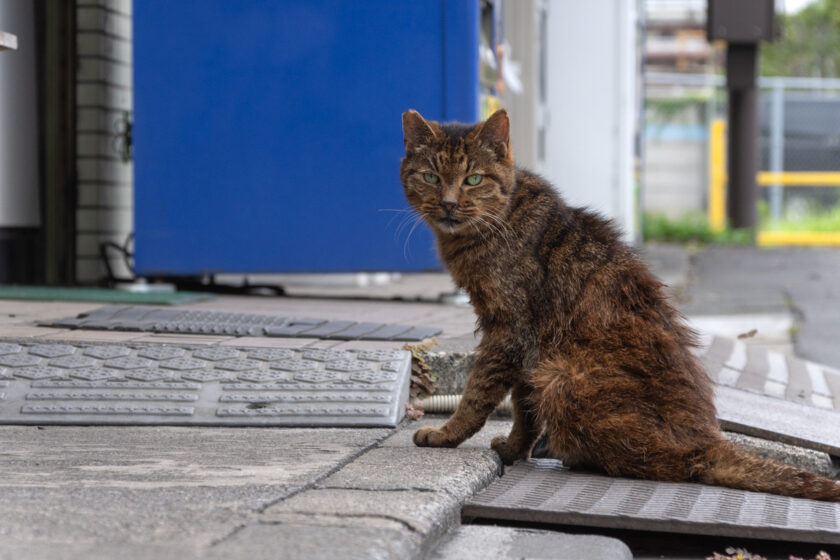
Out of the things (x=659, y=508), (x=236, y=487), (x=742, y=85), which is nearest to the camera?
(x=236, y=487)

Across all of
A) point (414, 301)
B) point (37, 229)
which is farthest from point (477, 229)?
point (37, 229)

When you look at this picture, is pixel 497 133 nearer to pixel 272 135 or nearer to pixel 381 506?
pixel 381 506

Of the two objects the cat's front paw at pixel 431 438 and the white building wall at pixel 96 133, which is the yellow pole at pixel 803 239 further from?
the cat's front paw at pixel 431 438

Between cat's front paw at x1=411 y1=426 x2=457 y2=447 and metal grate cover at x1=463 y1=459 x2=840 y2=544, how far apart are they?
241 millimetres

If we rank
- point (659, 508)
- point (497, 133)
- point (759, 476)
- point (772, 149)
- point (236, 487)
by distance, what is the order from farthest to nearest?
point (772, 149), point (497, 133), point (759, 476), point (659, 508), point (236, 487)

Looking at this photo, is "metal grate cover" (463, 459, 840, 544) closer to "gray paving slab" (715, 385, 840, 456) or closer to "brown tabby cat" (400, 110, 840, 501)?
"brown tabby cat" (400, 110, 840, 501)

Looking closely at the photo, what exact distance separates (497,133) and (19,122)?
4.02m

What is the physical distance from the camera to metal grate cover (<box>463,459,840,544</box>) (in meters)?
2.30

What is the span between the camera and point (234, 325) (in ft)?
13.6

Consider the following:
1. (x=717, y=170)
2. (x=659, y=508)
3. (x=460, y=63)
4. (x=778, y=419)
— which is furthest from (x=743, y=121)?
(x=659, y=508)

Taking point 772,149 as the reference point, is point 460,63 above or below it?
below

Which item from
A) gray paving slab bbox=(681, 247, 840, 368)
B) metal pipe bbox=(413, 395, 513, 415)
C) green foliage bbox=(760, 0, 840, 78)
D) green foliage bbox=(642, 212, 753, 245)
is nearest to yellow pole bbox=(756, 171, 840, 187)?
green foliage bbox=(642, 212, 753, 245)

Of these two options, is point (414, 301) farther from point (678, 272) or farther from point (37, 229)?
point (678, 272)

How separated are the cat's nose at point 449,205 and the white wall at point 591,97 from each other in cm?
718
